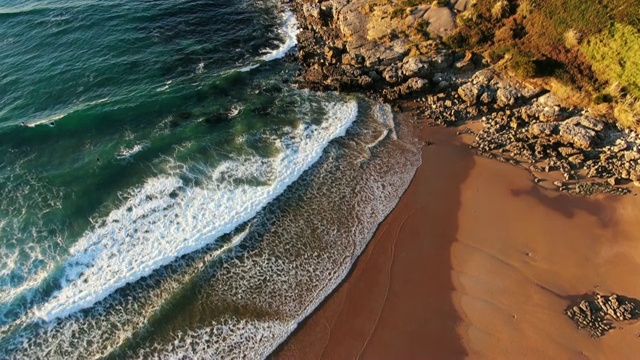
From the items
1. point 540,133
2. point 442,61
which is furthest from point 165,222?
point 540,133

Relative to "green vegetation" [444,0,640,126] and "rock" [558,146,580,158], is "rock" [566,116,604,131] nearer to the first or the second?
"green vegetation" [444,0,640,126]

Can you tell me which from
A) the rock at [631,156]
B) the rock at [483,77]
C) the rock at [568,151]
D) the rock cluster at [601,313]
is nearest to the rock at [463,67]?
the rock at [483,77]

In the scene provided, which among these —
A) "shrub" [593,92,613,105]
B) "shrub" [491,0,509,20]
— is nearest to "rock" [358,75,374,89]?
"shrub" [491,0,509,20]

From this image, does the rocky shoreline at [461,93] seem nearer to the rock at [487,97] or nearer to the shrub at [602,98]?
the rock at [487,97]

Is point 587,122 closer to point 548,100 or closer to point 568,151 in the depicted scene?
point 568,151

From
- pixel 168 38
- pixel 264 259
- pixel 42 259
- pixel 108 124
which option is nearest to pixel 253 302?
pixel 264 259
